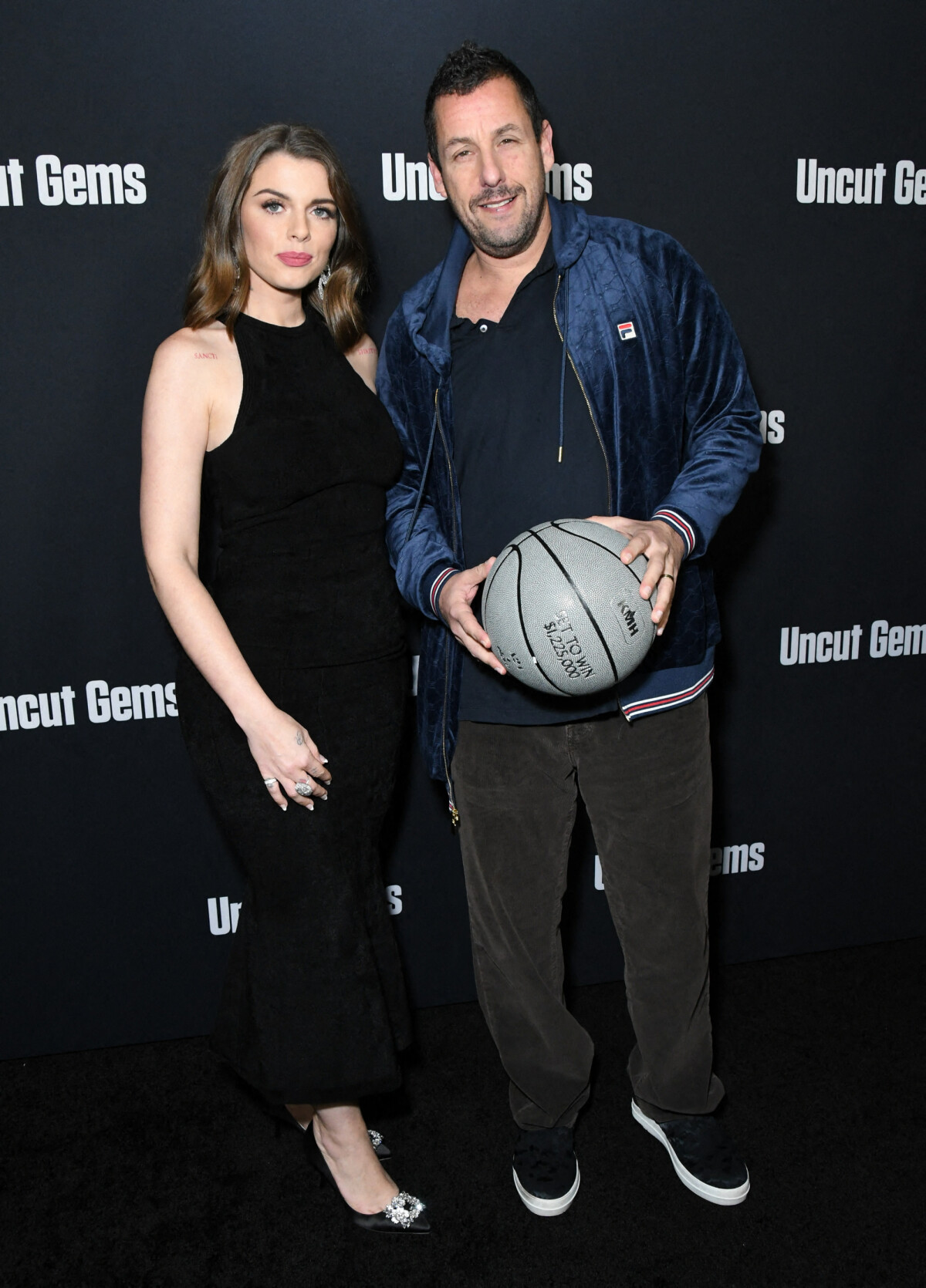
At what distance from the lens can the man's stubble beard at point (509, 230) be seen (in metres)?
1.79

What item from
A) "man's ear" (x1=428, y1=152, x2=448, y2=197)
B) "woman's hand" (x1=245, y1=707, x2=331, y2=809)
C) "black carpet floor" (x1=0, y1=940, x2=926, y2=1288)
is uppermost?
"man's ear" (x1=428, y1=152, x2=448, y2=197)

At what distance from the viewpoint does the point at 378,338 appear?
234 cm

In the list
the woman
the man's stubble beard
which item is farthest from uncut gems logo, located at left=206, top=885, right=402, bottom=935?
the man's stubble beard

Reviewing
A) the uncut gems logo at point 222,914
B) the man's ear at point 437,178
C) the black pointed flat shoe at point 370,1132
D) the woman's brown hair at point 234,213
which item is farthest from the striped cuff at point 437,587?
the black pointed flat shoe at point 370,1132

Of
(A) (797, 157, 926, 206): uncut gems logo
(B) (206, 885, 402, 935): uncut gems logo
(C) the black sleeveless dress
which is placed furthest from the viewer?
(B) (206, 885, 402, 935): uncut gems logo

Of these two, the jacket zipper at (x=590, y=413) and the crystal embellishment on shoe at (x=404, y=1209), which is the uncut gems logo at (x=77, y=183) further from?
the crystal embellishment on shoe at (x=404, y=1209)

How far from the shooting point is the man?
5.89 ft

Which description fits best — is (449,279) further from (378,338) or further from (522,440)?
(378,338)

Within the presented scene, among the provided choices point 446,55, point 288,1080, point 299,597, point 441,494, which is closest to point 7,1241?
point 288,1080

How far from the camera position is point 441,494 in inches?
76.0

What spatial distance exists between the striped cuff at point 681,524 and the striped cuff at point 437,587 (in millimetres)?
367

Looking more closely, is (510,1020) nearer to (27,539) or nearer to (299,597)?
(299,597)

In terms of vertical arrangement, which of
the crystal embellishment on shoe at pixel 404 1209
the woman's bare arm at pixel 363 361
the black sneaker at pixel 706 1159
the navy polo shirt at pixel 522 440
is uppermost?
the woman's bare arm at pixel 363 361

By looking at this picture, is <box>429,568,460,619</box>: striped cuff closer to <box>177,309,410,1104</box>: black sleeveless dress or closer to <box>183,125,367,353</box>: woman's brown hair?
<box>177,309,410,1104</box>: black sleeveless dress
